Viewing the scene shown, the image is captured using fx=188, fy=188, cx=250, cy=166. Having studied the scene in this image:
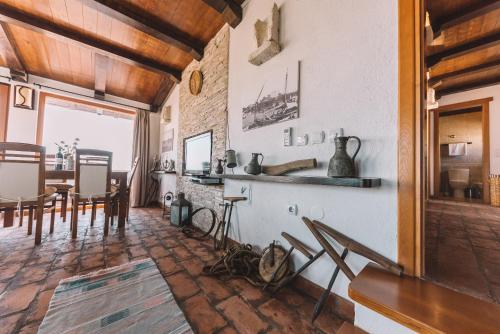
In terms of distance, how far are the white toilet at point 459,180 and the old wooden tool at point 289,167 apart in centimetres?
527

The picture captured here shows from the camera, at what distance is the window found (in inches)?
158

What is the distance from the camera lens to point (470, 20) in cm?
228

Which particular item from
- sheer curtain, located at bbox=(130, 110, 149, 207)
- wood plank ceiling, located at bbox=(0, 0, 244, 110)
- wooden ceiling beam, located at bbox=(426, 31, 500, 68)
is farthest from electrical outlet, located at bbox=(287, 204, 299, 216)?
sheer curtain, located at bbox=(130, 110, 149, 207)

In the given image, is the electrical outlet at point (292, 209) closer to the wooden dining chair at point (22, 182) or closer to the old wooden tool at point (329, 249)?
the old wooden tool at point (329, 249)

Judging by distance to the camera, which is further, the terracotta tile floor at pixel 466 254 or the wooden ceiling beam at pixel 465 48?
the wooden ceiling beam at pixel 465 48

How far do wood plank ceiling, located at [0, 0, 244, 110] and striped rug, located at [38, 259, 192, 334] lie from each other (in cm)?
300

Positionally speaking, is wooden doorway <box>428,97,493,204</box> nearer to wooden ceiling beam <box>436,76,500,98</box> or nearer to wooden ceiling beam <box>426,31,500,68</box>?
wooden ceiling beam <box>436,76,500,98</box>

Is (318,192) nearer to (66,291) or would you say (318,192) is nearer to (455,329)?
(455,329)

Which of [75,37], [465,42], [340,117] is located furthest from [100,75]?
[465,42]

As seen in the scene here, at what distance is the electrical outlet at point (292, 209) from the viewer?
1597 millimetres

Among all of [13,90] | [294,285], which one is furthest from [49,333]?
[13,90]

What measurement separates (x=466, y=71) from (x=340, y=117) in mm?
4056

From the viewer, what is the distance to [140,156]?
15.3 feet

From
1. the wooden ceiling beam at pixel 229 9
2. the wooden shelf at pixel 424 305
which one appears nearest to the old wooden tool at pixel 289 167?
the wooden shelf at pixel 424 305
